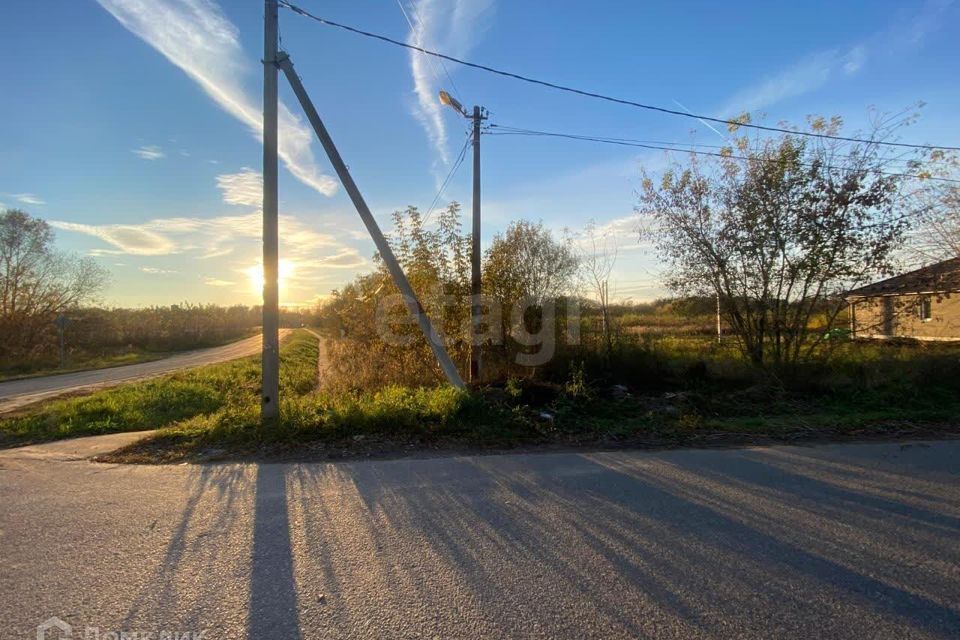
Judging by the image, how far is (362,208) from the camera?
7777 mm

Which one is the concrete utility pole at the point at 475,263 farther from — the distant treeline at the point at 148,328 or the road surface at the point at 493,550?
the distant treeline at the point at 148,328

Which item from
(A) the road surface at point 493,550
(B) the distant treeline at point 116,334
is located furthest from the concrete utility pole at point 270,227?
(B) the distant treeline at point 116,334

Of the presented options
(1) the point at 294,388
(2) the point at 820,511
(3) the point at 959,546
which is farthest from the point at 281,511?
(1) the point at 294,388

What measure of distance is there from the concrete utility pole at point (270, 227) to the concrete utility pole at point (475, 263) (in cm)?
391

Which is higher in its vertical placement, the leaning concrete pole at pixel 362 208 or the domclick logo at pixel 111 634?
the leaning concrete pole at pixel 362 208

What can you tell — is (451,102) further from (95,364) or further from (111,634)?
(95,364)

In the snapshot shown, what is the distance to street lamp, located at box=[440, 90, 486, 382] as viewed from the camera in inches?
379

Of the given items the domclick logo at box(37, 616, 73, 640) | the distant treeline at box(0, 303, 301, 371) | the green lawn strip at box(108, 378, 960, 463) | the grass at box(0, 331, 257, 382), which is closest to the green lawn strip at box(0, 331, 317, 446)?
the green lawn strip at box(108, 378, 960, 463)

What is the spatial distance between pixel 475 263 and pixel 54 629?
8.02m

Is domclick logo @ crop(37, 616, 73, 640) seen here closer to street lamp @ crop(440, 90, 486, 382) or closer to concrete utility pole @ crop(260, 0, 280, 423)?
concrete utility pole @ crop(260, 0, 280, 423)

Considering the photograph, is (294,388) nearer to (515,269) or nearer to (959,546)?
(515,269)

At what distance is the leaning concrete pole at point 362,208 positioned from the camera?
7215 mm

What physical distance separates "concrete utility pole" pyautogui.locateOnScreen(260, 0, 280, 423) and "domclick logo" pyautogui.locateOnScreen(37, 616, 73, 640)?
4528 mm

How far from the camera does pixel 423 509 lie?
3.81 m
